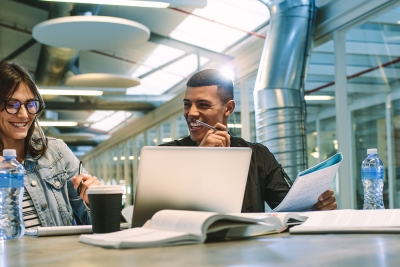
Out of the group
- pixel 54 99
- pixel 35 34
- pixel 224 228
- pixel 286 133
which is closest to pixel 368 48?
pixel 286 133

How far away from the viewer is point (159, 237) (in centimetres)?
110

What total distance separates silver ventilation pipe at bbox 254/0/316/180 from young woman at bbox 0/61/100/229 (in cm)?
268

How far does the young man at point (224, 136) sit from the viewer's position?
2.29 meters

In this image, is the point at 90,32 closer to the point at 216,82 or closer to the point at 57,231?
the point at 216,82

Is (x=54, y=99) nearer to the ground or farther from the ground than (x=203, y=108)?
farther from the ground

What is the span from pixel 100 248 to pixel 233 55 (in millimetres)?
6455

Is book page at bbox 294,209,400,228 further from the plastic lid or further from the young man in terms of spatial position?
the young man

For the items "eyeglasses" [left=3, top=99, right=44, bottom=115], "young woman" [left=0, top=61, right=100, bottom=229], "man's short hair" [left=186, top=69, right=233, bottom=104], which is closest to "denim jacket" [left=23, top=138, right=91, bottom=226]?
"young woman" [left=0, top=61, right=100, bottom=229]

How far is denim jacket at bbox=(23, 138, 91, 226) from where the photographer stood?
2.04 m

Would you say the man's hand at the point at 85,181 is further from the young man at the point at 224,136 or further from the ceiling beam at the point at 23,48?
the ceiling beam at the point at 23,48

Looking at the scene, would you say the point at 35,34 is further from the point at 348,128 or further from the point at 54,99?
the point at 54,99

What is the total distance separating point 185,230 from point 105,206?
274 millimetres

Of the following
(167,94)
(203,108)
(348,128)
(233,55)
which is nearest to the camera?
(203,108)

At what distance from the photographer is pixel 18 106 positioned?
2.00m
